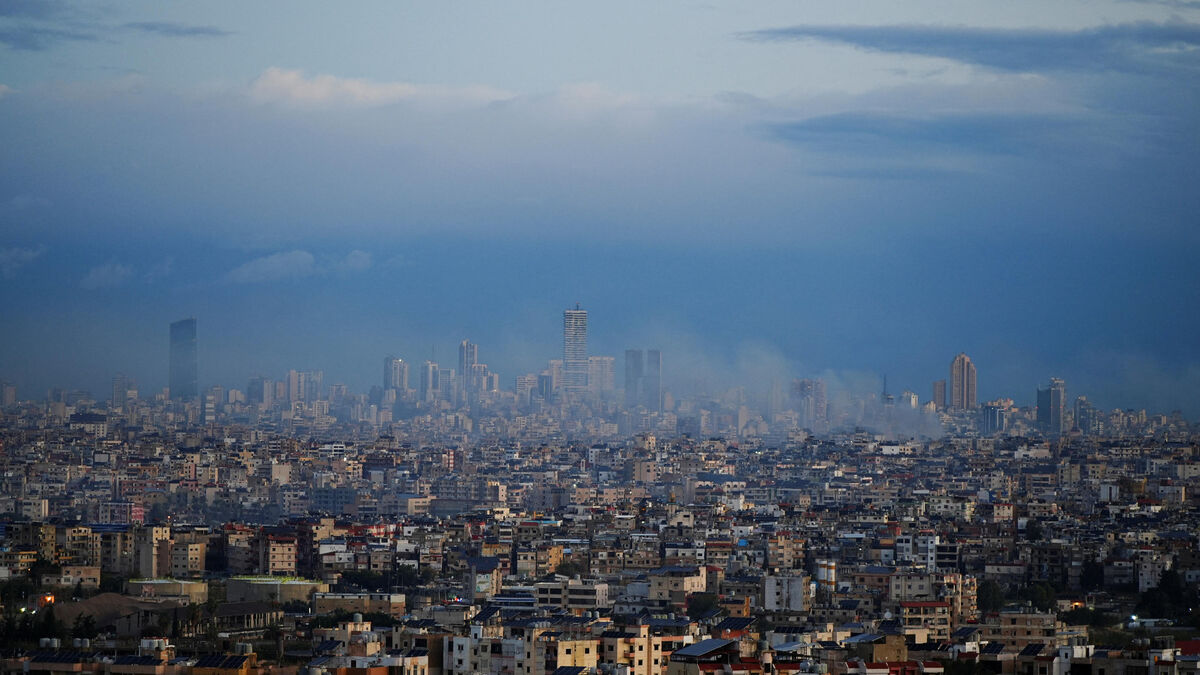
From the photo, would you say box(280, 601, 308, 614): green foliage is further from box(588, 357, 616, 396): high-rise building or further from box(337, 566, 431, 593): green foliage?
box(588, 357, 616, 396): high-rise building

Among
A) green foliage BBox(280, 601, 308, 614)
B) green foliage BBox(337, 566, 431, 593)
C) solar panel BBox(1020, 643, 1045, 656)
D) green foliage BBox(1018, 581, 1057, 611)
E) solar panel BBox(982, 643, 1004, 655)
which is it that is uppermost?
solar panel BBox(1020, 643, 1045, 656)

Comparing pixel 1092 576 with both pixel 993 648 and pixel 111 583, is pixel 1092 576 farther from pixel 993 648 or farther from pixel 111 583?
pixel 993 648

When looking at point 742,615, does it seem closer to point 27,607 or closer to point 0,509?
point 27,607

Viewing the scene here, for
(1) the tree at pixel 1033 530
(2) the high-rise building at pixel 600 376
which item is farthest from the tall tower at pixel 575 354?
(1) the tree at pixel 1033 530

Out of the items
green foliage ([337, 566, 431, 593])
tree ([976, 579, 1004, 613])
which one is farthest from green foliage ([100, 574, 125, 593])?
tree ([976, 579, 1004, 613])

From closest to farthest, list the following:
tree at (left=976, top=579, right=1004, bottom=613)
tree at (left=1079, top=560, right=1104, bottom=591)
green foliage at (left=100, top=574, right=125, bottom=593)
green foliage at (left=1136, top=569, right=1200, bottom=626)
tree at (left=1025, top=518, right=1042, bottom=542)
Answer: green foliage at (left=1136, top=569, right=1200, bottom=626) < tree at (left=976, top=579, right=1004, bottom=613) < green foliage at (left=100, top=574, right=125, bottom=593) < tree at (left=1079, top=560, right=1104, bottom=591) < tree at (left=1025, top=518, right=1042, bottom=542)

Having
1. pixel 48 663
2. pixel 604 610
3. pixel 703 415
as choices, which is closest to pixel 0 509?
pixel 604 610

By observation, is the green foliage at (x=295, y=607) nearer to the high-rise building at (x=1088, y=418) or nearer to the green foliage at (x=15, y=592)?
the green foliage at (x=15, y=592)
